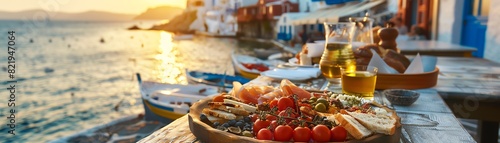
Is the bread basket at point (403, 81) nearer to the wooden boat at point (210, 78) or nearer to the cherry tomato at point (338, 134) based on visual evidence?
the cherry tomato at point (338, 134)

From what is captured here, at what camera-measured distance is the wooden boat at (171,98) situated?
31.8ft

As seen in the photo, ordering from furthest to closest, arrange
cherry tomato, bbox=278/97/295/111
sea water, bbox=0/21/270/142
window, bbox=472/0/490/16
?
1. sea water, bbox=0/21/270/142
2. window, bbox=472/0/490/16
3. cherry tomato, bbox=278/97/295/111

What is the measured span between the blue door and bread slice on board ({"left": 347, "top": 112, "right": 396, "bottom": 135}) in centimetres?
719

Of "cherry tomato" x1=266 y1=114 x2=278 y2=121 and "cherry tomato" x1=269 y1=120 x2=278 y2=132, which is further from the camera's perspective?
"cherry tomato" x1=266 y1=114 x2=278 y2=121

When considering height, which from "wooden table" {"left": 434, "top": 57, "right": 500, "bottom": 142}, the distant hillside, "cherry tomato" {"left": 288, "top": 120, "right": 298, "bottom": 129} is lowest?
"wooden table" {"left": 434, "top": 57, "right": 500, "bottom": 142}

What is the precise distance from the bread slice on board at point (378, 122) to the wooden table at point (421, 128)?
0.10 metres

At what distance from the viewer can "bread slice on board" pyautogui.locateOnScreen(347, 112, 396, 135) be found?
46.9 inches

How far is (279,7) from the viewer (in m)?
40.1

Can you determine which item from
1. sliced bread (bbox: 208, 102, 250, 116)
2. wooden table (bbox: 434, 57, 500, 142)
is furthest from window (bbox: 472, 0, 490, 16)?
sliced bread (bbox: 208, 102, 250, 116)

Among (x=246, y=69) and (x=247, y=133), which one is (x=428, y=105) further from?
(x=246, y=69)

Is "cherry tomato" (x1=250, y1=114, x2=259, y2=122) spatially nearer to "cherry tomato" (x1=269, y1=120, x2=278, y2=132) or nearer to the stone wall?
"cherry tomato" (x1=269, y1=120, x2=278, y2=132)

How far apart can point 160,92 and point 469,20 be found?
8.02m

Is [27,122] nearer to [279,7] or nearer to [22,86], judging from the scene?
[22,86]

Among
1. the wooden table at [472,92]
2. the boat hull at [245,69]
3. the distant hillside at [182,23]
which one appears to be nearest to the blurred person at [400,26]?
the boat hull at [245,69]
